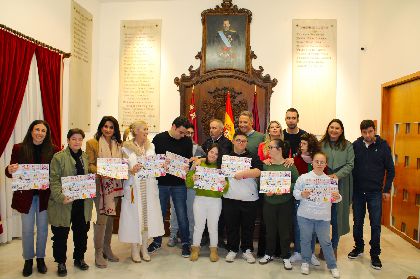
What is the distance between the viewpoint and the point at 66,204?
3.30 metres

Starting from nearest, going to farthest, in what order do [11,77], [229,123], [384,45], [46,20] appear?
[11,77] → [46,20] → [384,45] → [229,123]

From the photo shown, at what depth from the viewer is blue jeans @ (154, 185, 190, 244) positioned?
13.4 ft

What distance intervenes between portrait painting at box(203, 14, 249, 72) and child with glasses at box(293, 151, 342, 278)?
4.03m

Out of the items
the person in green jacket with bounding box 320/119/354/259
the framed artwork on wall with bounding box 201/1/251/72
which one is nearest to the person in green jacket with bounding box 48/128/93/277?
the person in green jacket with bounding box 320/119/354/259

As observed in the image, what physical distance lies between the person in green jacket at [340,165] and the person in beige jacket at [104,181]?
2.19m

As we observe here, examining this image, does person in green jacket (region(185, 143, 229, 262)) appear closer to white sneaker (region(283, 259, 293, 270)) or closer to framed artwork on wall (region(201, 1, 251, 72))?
white sneaker (region(283, 259, 293, 270))

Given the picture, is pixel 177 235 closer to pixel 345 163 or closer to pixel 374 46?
pixel 345 163

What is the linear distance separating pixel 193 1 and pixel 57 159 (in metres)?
5.08

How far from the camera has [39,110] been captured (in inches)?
205

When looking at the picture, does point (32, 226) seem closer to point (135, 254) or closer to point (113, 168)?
point (113, 168)

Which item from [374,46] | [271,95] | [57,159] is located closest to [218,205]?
[57,159]

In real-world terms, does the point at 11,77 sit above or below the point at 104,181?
above

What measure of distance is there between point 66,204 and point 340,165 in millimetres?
2743

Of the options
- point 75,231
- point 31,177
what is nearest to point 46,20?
point 31,177
